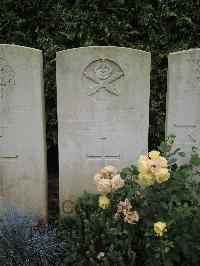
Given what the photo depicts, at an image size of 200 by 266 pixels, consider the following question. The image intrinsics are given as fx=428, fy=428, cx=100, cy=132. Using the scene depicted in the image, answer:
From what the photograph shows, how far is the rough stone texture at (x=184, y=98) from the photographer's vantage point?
3.73m

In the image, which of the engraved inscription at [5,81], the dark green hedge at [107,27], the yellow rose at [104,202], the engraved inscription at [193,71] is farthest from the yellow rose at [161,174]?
the dark green hedge at [107,27]

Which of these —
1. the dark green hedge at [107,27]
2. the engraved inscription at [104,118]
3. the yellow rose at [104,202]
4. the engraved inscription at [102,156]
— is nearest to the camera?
the yellow rose at [104,202]

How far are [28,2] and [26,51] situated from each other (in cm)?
174

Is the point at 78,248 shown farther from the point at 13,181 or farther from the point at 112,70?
the point at 112,70

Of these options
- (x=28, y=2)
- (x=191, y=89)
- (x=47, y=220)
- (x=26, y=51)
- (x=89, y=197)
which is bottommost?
(x=47, y=220)

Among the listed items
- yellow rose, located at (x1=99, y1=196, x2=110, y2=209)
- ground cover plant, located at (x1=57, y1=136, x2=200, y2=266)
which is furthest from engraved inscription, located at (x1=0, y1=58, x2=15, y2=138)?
yellow rose, located at (x1=99, y1=196, x2=110, y2=209)

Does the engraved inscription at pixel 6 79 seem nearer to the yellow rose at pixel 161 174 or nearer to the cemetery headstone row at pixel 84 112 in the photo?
the cemetery headstone row at pixel 84 112

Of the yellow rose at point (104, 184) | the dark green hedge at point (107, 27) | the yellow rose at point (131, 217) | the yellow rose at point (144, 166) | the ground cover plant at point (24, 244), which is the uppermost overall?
the dark green hedge at point (107, 27)

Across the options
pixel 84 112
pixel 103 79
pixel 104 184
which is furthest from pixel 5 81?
pixel 104 184

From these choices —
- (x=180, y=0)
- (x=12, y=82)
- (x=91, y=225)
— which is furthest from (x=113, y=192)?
(x=180, y=0)

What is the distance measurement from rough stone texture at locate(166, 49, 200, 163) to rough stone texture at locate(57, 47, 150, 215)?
21 cm

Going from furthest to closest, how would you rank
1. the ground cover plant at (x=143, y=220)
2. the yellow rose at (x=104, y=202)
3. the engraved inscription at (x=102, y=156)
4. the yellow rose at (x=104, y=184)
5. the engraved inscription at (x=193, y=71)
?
the engraved inscription at (x=102, y=156), the engraved inscription at (x=193, y=71), the yellow rose at (x=104, y=202), the yellow rose at (x=104, y=184), the ground cover plant at (x=143, y=220)

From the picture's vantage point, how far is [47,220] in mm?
4191

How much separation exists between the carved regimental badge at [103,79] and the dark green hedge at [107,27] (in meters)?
1.41
